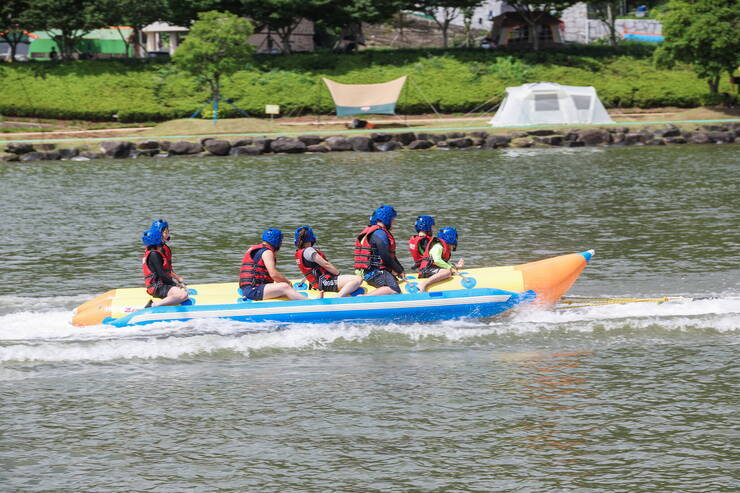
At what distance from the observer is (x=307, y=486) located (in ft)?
32.2

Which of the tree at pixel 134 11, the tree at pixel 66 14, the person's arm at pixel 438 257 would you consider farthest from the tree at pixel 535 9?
the person's arm at pixel 438 257

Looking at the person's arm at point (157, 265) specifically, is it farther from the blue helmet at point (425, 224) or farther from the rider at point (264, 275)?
the blue helmet at point (425, 224)

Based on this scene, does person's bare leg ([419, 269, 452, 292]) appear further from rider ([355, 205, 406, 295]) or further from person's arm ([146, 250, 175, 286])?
person's arm ([146, 250, 175, 286])

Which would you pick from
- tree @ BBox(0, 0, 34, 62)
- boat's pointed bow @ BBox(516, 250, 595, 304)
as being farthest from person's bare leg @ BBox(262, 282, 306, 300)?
tree @ BBox(0, 0, 34, 62)

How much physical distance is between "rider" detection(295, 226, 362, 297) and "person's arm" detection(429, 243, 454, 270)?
1.23m

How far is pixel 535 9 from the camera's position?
65750 millimetres

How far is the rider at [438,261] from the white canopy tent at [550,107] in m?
36.5

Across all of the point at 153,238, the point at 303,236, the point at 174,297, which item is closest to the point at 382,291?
the point at 303,236

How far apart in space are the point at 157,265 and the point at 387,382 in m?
4.07

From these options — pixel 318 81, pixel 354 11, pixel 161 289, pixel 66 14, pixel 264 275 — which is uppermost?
pixel 354 11

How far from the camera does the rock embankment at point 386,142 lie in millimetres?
45094

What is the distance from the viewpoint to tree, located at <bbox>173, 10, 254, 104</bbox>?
49688mm

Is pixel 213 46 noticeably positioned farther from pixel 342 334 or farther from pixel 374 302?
pixel 342 334

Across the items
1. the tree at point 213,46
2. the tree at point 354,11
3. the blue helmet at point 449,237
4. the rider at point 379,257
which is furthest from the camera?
the tree at point 354,11
